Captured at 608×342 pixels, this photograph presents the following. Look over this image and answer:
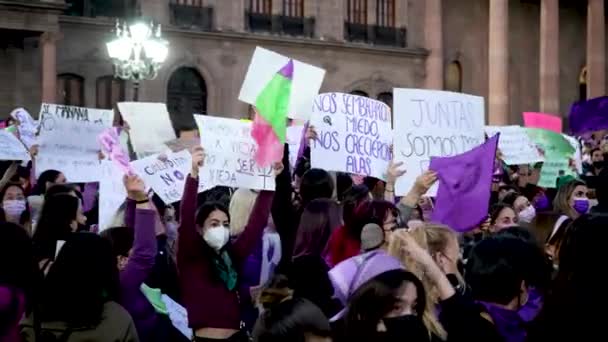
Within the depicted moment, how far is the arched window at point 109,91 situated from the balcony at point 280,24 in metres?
4.60

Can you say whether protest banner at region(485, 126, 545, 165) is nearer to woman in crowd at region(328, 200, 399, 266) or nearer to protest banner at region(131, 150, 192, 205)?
protest banner at region(131, 150, 192, 205)

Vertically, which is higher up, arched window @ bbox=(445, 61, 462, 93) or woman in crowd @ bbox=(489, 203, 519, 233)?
arched window @ bbox=(445, 61, 462, 93)

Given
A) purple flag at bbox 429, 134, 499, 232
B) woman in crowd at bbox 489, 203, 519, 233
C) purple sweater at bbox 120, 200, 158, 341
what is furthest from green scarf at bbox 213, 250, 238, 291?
woman in crowd at bbox 489, 203, 519, 233

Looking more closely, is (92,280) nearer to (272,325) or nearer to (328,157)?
(272,325)

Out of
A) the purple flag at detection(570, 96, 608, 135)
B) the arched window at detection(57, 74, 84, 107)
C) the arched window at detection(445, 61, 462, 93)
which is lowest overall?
the purple flag at detection(570, 96, 608, 135)

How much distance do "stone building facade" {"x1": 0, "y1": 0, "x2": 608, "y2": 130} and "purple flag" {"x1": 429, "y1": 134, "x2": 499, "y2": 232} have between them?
17701 millimetres

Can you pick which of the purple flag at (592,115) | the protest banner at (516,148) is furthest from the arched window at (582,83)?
the purple flag at (592,115)

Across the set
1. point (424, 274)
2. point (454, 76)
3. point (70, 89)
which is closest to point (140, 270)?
point (424, 274)

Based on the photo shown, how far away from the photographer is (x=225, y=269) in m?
6.18

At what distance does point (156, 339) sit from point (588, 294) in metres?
3.28

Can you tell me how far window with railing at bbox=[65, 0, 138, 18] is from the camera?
2962cm

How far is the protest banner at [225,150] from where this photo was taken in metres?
8.41

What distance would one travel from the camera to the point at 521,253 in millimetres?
4484

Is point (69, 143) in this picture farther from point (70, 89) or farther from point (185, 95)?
point (185, 95)
